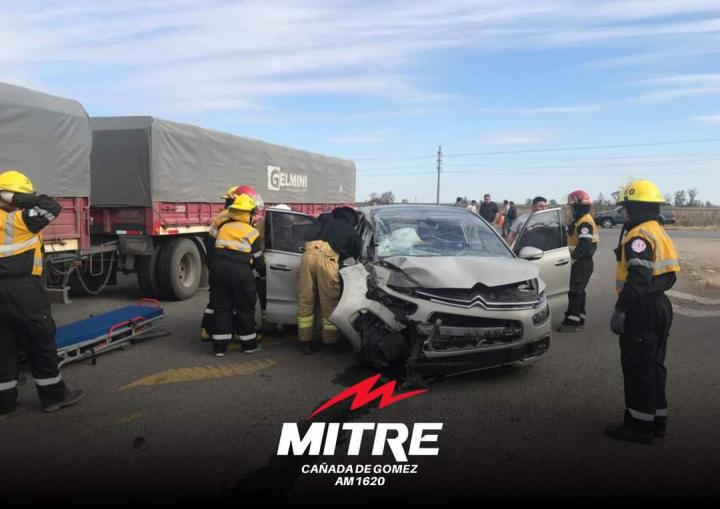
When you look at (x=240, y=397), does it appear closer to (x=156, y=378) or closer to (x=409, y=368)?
(x=156, y=378)

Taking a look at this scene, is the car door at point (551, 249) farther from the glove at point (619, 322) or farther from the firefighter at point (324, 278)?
the glove at point (619, 322)

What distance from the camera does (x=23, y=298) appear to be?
4.26m

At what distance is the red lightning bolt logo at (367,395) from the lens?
4.58 meters

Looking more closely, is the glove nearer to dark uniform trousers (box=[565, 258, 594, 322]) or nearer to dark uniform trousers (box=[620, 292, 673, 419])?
dark uniform trousers (box=[620, 292, 673, 419])

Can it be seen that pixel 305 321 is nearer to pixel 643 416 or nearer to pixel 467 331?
pixel 467 331

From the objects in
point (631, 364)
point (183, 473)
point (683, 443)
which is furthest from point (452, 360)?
point (183, 473)

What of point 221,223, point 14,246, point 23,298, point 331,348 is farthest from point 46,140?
point 331,348

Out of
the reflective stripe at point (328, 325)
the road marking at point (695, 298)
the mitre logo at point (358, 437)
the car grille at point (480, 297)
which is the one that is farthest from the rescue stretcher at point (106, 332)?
the road marking at point (695, 298)

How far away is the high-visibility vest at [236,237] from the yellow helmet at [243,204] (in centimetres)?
16

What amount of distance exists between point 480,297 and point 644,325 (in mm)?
1297

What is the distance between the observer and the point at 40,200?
4340 mm

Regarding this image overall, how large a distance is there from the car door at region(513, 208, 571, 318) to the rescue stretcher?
4434mm

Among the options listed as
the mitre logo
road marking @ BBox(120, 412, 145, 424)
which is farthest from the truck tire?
the mitre logo

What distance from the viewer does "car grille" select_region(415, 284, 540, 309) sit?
4.76 metres
